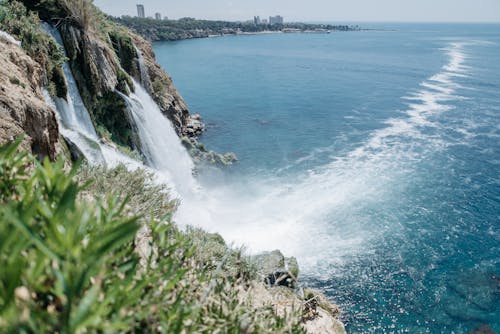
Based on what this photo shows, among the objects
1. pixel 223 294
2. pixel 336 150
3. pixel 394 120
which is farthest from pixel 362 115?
pixel 223 294

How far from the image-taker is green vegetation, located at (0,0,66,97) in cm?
1047

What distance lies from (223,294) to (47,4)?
13861 mm

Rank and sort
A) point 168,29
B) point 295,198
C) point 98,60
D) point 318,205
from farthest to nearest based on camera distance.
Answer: point 168,29 < point 295,198 < point 318,205 < point 98,60

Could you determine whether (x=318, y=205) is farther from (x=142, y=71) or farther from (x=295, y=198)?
(x=142, y=71)

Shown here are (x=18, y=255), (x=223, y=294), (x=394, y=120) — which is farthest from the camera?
(x=394, y=120)

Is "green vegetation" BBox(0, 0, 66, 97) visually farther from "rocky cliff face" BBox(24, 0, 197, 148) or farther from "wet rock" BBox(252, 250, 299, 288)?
"wet rock" BBox(252, 250, 299, 288)

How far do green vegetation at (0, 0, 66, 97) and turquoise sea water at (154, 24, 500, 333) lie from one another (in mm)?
10188

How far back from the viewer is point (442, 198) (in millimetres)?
20312

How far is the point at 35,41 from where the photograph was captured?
1102cm

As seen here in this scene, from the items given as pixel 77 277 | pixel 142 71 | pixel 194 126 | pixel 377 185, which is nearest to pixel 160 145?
pixel 142 71

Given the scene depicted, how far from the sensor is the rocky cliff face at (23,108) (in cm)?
714

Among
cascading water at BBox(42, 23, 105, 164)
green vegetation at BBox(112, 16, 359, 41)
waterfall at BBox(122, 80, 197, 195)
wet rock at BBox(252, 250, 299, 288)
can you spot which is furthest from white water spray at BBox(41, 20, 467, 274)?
green vegetation at BBox(112, 16, 359, 41)

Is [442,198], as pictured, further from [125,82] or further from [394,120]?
[125,82]

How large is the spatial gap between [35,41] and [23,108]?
4.76 m
